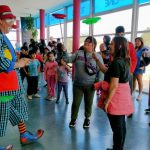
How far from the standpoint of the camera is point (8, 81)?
2008mm

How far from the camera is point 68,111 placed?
388cm

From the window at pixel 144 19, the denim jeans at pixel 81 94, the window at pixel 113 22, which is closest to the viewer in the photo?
the denim jeans at pixel 81 94

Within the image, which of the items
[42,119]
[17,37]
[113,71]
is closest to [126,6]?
[42,119]

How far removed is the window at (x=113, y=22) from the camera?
20.6ft

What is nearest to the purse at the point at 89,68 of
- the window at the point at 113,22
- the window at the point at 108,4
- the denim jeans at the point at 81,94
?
the denim jeans at the point at 81,94

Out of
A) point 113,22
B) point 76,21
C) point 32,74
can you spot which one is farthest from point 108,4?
point 32,74

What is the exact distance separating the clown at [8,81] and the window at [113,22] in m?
4.76

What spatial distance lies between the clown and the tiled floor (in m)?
0.48

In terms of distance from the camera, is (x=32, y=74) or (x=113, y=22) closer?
(x=32, y=74)

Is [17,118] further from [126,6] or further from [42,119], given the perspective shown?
[126,6]

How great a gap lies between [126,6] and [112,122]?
506cm

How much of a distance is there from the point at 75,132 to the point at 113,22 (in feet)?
16.1

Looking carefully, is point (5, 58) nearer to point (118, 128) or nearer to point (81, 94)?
point (118, 128)

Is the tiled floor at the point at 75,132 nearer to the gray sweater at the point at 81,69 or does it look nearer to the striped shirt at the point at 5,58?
the gray sweater at the point at 81,69
